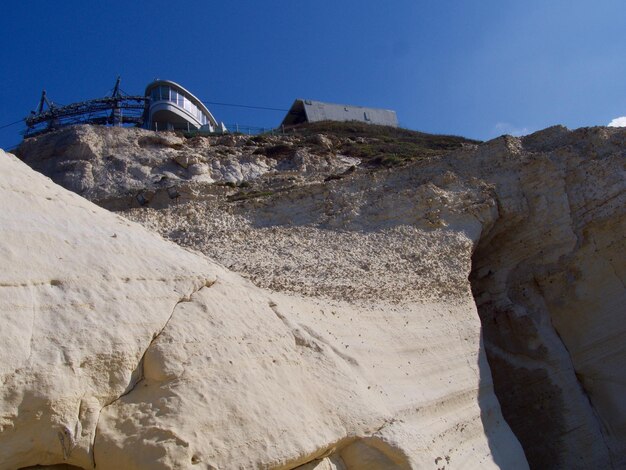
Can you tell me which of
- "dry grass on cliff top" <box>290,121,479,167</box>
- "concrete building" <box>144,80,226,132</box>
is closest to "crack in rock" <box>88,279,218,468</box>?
"dry grass on cliff top" <box>290,121,479,167</box>

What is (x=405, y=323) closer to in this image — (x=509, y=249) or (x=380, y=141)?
(x=509, y=249)

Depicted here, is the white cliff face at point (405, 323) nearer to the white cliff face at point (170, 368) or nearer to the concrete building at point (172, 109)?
the white cliff face at point (170, 368)

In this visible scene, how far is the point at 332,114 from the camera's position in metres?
41.7

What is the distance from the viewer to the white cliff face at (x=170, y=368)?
4.28 metres

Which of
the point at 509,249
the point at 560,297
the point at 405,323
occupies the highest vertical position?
the point at 509,249

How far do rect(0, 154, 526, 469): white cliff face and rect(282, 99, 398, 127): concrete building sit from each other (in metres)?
34.6

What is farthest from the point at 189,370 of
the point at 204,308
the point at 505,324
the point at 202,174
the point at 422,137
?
the point at 422,137

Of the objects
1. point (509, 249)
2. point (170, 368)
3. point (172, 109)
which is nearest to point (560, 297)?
point (509, 249)

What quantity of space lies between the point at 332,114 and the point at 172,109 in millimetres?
11273

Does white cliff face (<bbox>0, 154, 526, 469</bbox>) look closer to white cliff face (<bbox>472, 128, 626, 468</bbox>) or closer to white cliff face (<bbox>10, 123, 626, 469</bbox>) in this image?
white cliff face (<bbox>10, 123, 626, 469</bbox>)

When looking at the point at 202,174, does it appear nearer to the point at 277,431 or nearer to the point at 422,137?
the point at 422,137

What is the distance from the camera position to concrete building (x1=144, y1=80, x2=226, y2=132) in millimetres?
37812

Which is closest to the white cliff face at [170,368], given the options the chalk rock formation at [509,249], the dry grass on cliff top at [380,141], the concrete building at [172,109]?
the chalk rock formation at [509,249]

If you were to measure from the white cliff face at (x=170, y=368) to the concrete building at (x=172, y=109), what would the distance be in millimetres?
31264
